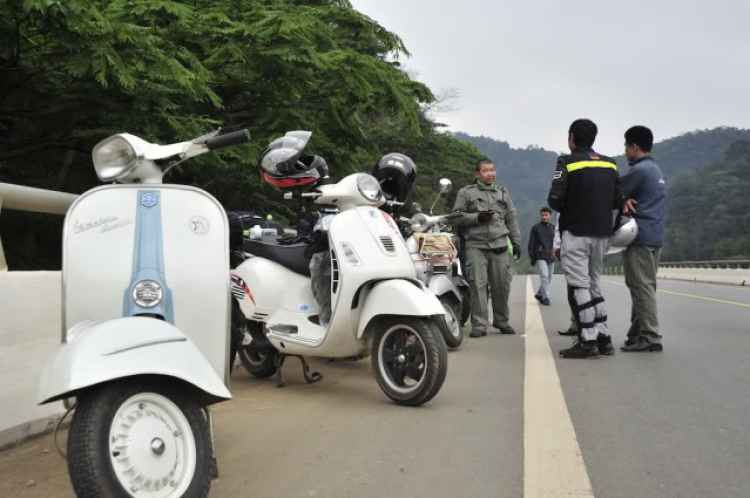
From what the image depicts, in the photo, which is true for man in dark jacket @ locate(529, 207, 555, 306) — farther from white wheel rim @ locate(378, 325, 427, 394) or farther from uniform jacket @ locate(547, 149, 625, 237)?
white wheel rim @ locate(378, 325, 427, 394)

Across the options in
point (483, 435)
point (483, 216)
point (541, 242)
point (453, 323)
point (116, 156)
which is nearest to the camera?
point (116, 156)

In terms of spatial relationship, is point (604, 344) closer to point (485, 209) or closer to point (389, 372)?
point (485, 209)

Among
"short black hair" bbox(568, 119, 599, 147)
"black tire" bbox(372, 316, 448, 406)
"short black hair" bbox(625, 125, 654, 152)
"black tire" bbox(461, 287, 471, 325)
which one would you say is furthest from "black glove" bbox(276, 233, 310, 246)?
"short black hair" bbox(625, 125, 654, 152)

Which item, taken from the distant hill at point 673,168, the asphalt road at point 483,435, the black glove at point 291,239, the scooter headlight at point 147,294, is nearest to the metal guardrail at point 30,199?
the scooter headlight at point 147,294

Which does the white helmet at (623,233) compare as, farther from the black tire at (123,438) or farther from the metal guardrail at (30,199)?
the black tire at (123,438)

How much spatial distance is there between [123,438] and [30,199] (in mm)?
2082

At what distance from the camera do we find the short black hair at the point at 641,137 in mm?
7566

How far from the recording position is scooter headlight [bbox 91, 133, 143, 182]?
335cm

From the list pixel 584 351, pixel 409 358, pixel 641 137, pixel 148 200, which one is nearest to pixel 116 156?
pixel 148 200

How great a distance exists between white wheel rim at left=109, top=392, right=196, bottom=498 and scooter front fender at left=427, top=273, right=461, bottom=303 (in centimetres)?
495

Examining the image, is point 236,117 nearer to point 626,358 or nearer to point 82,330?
point 626,358

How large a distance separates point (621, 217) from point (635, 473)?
422 centimetres

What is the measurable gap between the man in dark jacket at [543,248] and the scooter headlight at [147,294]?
11.5 metres

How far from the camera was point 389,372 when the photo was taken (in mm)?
4965
